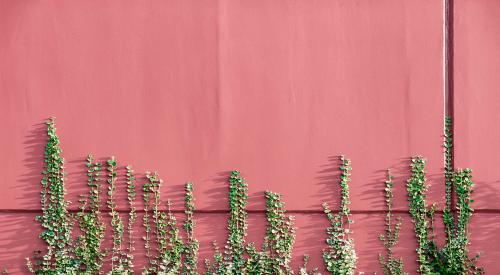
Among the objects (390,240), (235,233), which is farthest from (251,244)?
(390,240)

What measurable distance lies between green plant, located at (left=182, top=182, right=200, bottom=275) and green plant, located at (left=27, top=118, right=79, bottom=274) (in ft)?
2.84

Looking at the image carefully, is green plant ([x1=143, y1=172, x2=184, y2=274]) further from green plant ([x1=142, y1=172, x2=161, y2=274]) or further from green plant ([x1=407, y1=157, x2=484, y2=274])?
green plant ([x1=407, y1=157, x2=484, y2=274])

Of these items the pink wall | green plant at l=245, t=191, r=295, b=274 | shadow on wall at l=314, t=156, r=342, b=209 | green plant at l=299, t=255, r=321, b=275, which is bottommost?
green plant at l=299, t=255, r=321, b=275

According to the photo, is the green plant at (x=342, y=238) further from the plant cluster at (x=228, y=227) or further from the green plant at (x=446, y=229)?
the green plant at (x=446, y=229)

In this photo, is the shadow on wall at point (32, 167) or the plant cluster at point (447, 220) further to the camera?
the shadow on wall at point (32, 167)

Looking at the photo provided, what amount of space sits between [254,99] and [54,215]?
1.80 meters

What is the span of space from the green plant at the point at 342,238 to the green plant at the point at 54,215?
6.48 feet

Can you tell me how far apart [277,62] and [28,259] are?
247cm

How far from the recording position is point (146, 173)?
4.04 m

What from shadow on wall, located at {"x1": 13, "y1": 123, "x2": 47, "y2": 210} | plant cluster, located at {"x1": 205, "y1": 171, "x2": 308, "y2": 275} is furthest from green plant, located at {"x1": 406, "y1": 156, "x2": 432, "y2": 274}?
shadow on wall, located at {"x1": 13, "y1": 123, "x2": 47, "y2": 210}

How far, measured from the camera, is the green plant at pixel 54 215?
13.3 feet

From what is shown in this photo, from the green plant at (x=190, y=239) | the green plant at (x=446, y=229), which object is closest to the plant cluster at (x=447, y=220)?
the green plant at (x=446, y=229)

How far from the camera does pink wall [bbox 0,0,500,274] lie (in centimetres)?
399

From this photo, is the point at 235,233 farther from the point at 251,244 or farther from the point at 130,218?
the point at 130,218
